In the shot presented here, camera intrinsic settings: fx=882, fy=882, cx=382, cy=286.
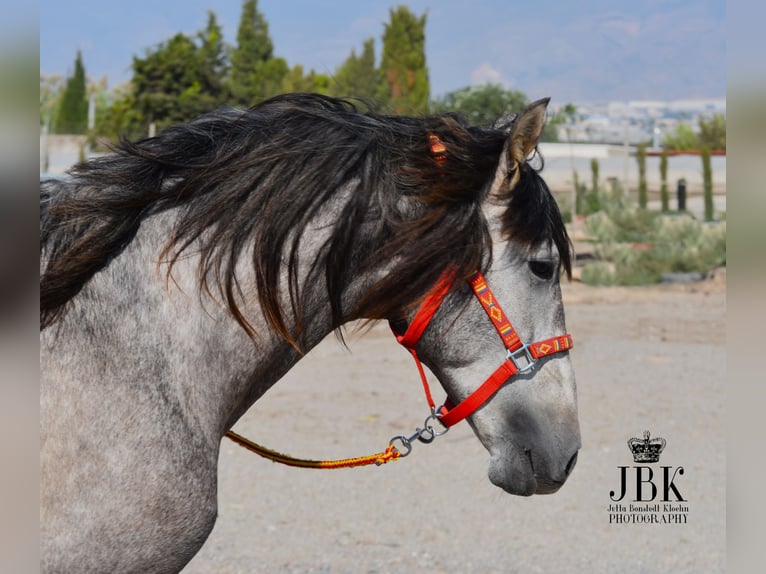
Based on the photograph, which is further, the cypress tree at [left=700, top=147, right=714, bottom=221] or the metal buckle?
the cypress tree at [left=700, top=147, right=714, bottom=221]

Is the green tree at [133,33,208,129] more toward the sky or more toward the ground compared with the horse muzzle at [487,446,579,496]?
more toward the sky

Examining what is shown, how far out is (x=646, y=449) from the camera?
5160mm

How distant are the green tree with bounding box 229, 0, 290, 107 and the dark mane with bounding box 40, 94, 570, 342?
19.1 meters

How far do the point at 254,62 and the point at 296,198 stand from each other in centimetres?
2228

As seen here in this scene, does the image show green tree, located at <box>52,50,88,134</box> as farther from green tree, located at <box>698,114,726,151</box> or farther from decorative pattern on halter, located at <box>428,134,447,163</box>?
decorative pattern on halter, located at <box>428,134,447,163</box>

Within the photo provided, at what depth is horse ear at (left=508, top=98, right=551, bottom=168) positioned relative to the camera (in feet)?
6.37

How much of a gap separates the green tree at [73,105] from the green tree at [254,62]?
13.3 ft

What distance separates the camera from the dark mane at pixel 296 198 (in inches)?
75.4

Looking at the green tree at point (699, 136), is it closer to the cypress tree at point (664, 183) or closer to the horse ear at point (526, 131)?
the cypress tree at point (664, 183)

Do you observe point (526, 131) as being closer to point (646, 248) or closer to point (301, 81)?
point (646, 248)

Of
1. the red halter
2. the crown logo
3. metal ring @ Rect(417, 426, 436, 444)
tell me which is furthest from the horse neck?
the crown logo

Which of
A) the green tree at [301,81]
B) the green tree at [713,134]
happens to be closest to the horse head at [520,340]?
the green tree at [713,134]
